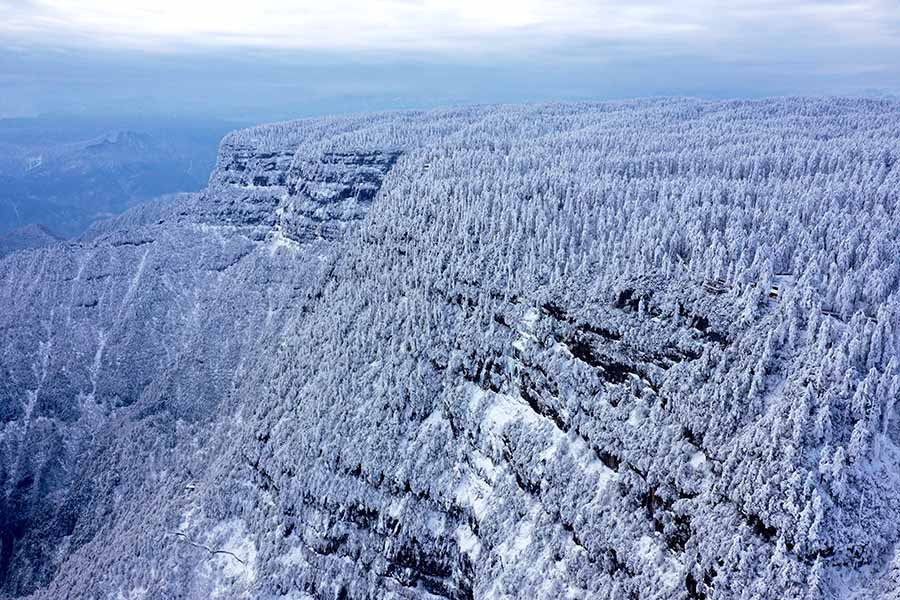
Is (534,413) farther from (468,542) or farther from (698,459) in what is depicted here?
(698,459)

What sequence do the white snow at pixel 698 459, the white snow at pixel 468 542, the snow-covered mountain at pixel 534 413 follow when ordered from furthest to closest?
the white snow at pixel 468 542 < the white snow at pixel 698 459 < the snow-covered mountain at pixel 534 413

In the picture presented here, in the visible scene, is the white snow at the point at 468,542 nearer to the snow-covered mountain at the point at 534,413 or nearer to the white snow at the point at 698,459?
the snow-covered mountain at the point at 534,413

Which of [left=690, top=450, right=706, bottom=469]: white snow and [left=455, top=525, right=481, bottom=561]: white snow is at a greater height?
[left=690, top=450, right=706, bottom=469]: white snow

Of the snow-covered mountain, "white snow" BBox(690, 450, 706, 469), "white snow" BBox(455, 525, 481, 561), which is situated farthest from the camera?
"white snow" BBox(455, 525, 481, 561)

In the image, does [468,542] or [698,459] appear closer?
[698,459]

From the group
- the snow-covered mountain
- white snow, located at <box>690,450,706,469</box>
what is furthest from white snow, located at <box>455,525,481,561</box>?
white snow, located at <box>690,450,706,469</box>

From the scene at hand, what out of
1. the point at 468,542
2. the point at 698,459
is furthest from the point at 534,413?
the point at 698,459

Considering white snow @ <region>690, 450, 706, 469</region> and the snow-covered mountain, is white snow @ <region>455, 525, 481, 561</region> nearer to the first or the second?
the snow-covered mountain

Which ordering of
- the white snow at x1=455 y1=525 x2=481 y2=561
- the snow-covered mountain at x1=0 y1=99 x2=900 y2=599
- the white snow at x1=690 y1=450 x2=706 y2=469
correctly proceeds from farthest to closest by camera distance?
the white snow at x1=455 y1=525 x2=481 y2=561
the white snow at x1=690 y1=450 x2=706 y2=469
the snow-covered mountain at x1=0 y1=99 x2=900 y2=599

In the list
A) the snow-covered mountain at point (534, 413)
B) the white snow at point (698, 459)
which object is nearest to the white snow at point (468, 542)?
the snow-covered mountain at point (534, 413)
